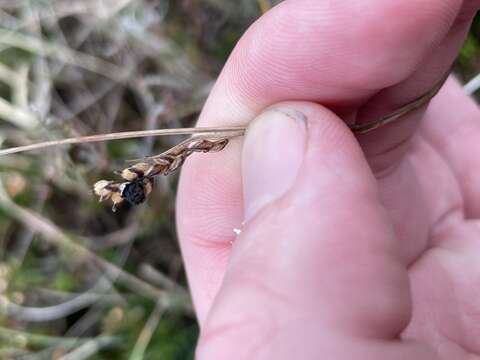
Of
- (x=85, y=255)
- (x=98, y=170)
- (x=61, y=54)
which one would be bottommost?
(x=85, y=255)

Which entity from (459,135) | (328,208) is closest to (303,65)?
(328,208)

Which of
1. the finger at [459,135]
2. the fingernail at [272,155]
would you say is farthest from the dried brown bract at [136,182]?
the finger at [459,135]

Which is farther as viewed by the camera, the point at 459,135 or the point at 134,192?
the point at 459,135

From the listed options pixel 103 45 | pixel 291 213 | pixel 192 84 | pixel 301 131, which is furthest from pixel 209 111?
pixel 103 45

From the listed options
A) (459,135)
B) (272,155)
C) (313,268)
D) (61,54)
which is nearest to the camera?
(313,268)

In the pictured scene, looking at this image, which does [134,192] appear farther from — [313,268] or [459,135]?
[459,135]

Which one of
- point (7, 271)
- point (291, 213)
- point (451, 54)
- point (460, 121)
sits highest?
point (451, 54)

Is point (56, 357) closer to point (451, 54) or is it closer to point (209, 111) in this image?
point (209, 111)

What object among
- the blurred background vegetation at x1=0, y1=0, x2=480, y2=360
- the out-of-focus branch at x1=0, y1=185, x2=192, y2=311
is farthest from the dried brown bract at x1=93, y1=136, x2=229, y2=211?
the out-of-focus branch at x1=0, y1=185, x2=192, y2=311

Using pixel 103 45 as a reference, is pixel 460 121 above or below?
below
